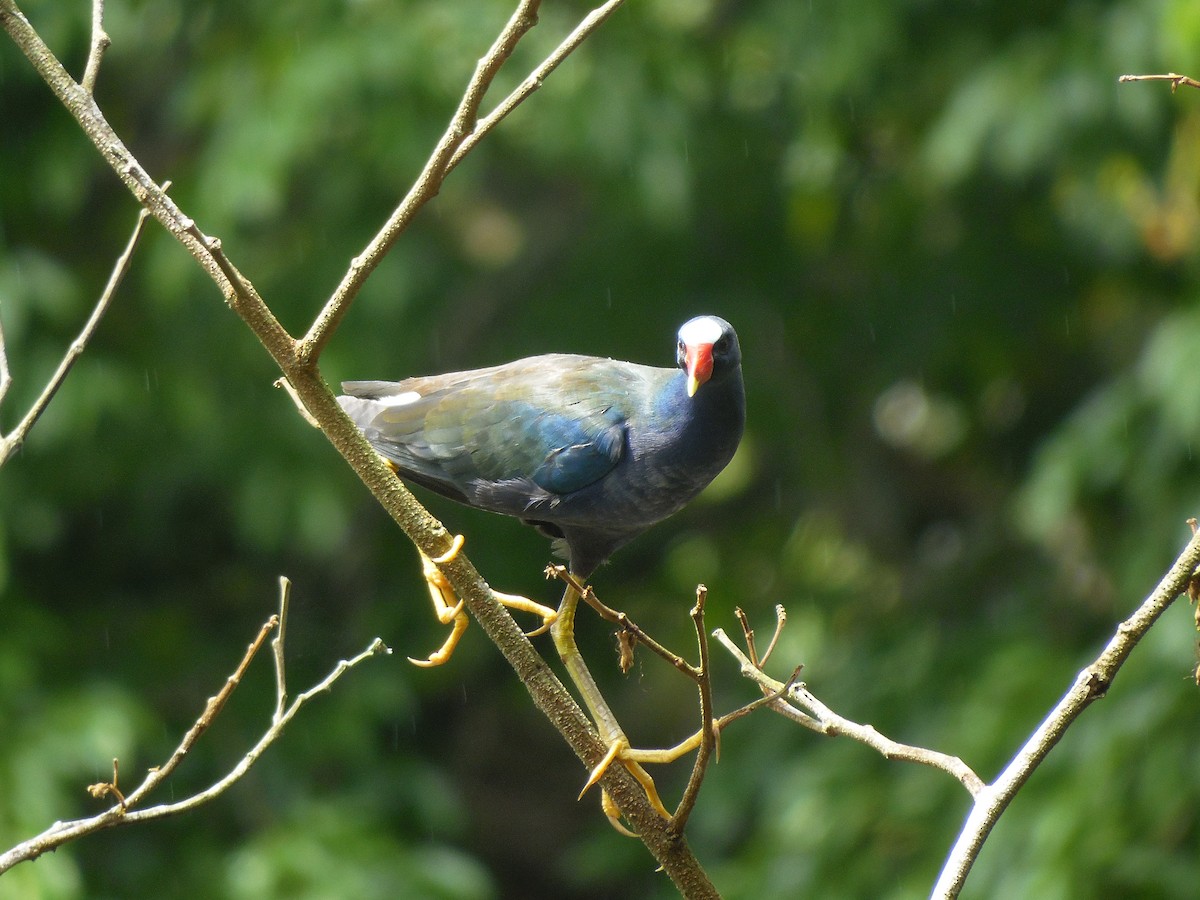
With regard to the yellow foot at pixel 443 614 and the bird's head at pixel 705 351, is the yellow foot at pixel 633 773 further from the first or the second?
the bird's head at pixel 705 351

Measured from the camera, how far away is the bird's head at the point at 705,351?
2.00 meters

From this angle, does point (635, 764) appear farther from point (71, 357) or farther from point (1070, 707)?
point (71, 357)

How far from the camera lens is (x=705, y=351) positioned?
2.01 m

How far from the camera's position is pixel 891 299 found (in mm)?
4922

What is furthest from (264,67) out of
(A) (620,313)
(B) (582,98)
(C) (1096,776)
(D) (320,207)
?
(C) (1096,776)

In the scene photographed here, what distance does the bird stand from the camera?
83.7 inches

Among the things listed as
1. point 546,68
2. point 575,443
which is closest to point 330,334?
point 546,68

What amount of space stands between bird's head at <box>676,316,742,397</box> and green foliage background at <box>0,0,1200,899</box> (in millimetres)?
1671

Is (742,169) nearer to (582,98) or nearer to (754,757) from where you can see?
(582,98)

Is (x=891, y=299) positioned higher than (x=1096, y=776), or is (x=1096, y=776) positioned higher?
(x=891, y=299)

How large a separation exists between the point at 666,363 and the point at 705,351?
306 centimetres

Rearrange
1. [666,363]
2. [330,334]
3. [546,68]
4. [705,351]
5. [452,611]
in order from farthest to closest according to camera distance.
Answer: [666,363]
[452,611]
[705,351]
[330,334]
[546,68]

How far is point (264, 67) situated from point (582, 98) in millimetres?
931

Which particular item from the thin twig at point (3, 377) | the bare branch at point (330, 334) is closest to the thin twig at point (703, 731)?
the bare branch at point (330, 334)
